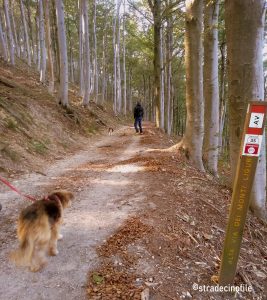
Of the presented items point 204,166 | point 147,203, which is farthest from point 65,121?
point 147,203

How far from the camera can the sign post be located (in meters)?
2.83

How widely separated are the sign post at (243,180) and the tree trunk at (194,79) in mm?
5403

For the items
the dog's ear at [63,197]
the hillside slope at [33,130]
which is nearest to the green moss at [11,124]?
the hillside slope at [33,130]

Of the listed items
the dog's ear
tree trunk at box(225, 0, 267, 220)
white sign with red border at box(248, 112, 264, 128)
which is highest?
tree trunk at box(225, 0, 267, 220)

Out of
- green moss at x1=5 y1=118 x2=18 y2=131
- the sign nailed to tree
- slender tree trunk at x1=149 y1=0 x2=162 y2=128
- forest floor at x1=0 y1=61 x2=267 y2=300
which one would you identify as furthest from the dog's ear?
slender tree trunk at x1=149 y1=0 x2=162 y2=128

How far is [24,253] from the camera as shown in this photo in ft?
11.2

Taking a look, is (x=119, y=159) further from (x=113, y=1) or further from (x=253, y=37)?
(x=113, y=1)

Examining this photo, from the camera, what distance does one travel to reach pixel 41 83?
19.9m

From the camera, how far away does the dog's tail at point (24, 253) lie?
11.1 ft

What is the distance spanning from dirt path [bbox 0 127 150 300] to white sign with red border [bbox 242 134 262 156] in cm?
240

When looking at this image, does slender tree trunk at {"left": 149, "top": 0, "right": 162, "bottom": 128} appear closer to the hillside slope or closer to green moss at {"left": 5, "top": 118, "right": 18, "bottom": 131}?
the hillside slope

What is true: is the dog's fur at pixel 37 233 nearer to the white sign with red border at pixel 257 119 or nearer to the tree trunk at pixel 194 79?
the white sign with red border at pixel 257 119

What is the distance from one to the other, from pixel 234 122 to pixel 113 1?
94.6 feet

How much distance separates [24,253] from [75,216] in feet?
5.77
